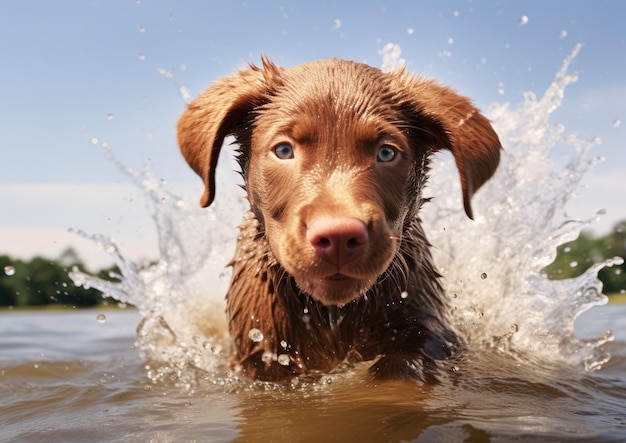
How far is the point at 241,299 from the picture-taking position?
4340 mm

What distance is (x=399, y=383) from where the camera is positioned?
3.67m

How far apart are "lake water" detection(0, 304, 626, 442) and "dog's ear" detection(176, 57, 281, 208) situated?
4.05 ft

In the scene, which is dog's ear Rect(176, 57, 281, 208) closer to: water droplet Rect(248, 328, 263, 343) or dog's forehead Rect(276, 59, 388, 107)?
dog's forehead Rect(276, 59, 388, 107)

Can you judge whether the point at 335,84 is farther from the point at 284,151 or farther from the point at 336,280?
the point at 336,280

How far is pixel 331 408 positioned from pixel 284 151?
134cm

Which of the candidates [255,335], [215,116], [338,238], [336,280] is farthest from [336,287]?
[215,116]

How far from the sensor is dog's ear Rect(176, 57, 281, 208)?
4.10m

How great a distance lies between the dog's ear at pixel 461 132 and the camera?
399 centimetres

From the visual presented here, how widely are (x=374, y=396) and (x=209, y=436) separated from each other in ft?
2.93

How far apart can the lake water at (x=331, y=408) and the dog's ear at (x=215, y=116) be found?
1235mm

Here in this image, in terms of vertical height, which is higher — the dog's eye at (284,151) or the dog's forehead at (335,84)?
the dog's forehead at (335,84)

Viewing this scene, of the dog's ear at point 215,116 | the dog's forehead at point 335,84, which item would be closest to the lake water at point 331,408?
the dog's ear at point 215,116

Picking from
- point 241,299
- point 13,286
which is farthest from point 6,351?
point 13,286

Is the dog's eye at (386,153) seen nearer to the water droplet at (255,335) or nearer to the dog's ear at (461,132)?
the dog's ear at (461,132)
